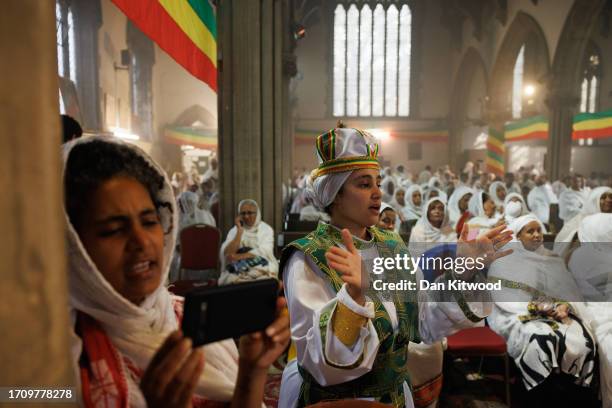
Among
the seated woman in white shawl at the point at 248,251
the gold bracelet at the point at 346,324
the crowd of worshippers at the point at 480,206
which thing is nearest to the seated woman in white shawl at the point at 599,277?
the crowd of worshippers at the point at 480,206

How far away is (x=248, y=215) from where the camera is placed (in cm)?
545

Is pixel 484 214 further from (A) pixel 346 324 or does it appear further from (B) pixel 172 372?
(B) pixel 172 372

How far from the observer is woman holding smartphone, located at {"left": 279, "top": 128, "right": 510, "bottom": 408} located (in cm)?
131

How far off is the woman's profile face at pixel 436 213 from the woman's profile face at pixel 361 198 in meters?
3.86

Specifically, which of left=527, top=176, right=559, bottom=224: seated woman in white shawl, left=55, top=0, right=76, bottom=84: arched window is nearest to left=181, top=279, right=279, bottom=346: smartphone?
left=55, top=0, right=76, bottom=84: arched window

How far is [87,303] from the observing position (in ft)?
2.68

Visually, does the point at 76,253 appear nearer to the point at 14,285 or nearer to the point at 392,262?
the point at 14,285

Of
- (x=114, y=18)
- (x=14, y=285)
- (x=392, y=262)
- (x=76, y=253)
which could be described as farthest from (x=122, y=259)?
(x=114, y=18)

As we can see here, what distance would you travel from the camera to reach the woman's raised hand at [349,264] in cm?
121

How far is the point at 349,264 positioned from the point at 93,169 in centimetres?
67

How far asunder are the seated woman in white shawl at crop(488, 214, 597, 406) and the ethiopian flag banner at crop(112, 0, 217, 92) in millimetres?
2989

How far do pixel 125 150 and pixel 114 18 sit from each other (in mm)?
13382

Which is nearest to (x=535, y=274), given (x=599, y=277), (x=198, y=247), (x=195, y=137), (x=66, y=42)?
(x=599, y=277)

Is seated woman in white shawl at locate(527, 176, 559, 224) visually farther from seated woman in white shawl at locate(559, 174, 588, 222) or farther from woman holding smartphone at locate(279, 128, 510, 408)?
woman holding smartphone at locate(279, 128, 510, 408)
